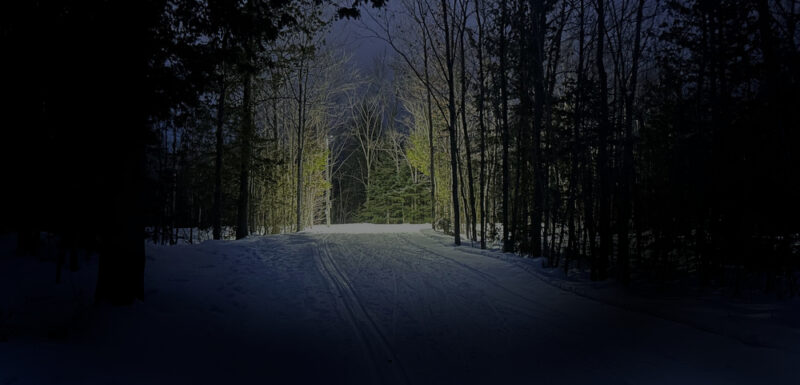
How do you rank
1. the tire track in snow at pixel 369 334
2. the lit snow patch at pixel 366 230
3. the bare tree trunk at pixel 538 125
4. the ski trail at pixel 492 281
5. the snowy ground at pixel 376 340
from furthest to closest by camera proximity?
the lit snow patch at pixel 366 230 → the bare tree trunk at pixel 538 125 → the ski trail at pixel 492 281 → the tire track in snow at pixel 369 334 → the snowy ground at pixel 376 340

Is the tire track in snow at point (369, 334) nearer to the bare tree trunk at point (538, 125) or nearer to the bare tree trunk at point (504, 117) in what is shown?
the bare tree trunk at point (538, 125)

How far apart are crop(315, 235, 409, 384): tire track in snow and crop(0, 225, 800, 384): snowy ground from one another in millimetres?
18

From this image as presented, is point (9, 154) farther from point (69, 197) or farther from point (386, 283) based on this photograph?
point (386, 283)

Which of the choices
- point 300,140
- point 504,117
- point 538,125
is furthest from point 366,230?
point 538,125

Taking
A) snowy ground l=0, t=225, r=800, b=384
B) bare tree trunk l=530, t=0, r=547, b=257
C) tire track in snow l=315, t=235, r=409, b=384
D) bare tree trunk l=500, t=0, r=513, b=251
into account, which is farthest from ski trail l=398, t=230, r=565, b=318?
tire track in snow l=315, t=235, r=409, b=384

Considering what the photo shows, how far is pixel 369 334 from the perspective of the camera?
4613 mm

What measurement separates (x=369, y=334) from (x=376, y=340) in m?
0.22

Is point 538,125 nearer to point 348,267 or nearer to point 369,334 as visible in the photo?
point 348,267

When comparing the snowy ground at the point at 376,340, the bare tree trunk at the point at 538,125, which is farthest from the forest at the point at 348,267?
the bare tree trunk at the point at 538,125

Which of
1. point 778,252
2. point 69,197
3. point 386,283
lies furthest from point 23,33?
point 778,252

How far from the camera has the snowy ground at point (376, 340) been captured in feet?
11.3

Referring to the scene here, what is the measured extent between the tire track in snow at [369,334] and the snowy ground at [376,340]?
18mm

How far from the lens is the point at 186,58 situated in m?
5.97

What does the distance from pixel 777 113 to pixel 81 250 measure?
11.4 meters
